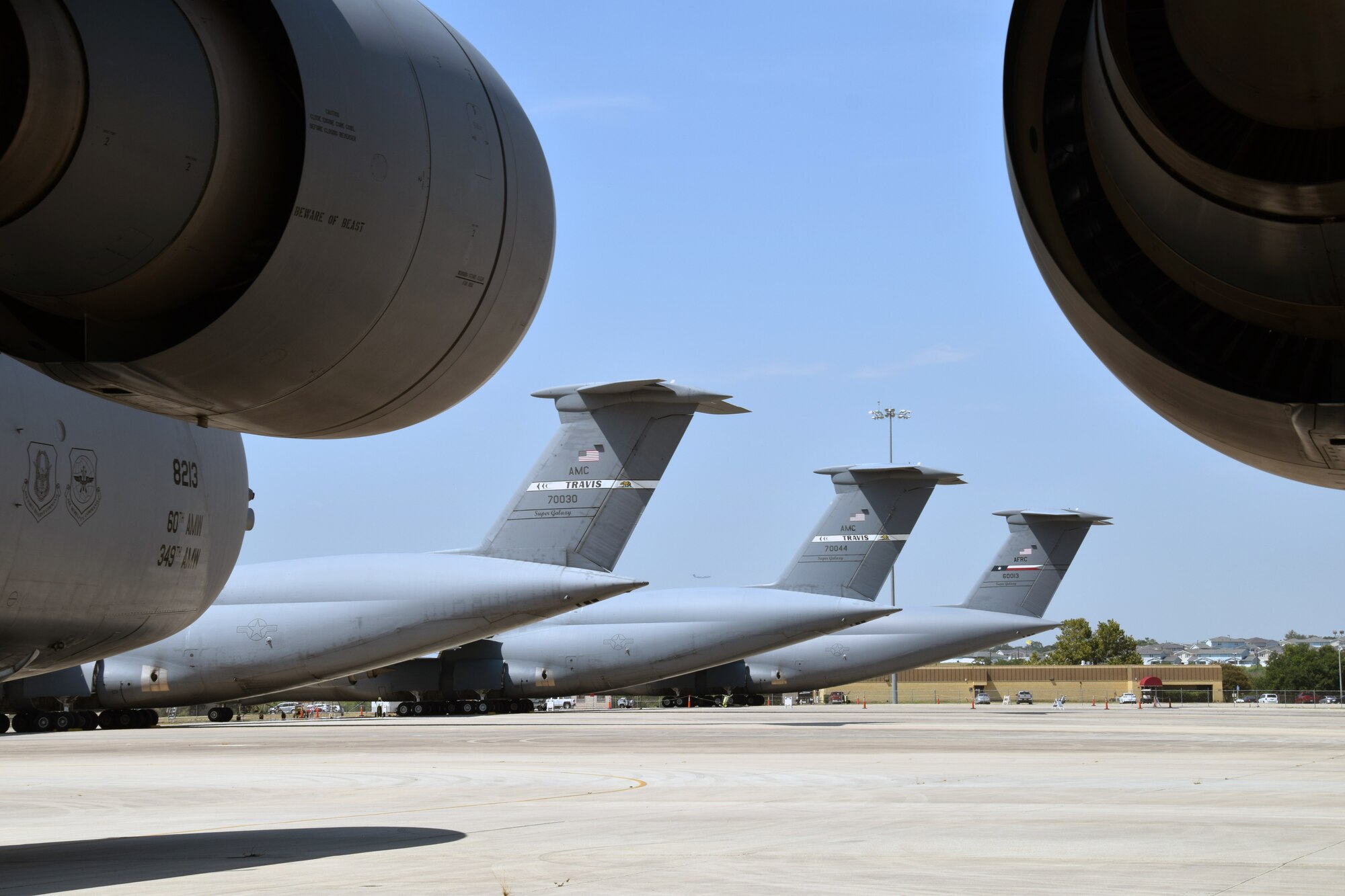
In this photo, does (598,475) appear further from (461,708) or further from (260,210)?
(260,210)

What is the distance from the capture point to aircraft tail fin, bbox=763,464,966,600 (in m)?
44.5

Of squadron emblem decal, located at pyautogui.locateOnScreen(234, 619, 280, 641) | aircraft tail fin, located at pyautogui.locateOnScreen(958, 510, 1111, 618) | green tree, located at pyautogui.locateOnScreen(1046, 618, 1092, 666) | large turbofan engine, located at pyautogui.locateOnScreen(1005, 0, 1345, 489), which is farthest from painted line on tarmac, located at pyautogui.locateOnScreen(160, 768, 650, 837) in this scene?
green tree, located at pyautogui.locateOnScreen(1046, 618, 1092, 666)

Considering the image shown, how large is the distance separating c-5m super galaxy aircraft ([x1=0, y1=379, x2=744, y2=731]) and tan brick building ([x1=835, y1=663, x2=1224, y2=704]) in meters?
49.6

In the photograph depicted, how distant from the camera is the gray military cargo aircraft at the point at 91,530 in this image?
795 cm

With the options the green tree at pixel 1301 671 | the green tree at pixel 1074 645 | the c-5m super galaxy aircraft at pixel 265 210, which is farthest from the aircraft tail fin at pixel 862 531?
the green tree at pixel 1074 645

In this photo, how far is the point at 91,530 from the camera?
327 inches

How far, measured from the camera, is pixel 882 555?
44.7 metres

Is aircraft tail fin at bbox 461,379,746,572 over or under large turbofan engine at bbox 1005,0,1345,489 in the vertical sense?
over

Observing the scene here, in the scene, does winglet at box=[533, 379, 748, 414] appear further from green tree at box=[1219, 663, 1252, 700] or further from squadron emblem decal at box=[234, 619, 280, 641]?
green tree at box=[1219, 663, 1252, 700]

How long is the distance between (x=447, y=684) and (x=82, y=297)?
39598 mm

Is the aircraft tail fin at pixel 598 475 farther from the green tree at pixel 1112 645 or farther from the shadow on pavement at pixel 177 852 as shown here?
the green tree at pixel 1112 645

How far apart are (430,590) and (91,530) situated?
72.6 feet

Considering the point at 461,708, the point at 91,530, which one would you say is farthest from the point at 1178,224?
the point at 461,708

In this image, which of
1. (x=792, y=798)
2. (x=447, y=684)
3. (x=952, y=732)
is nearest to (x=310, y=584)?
(x=447, y=684)
